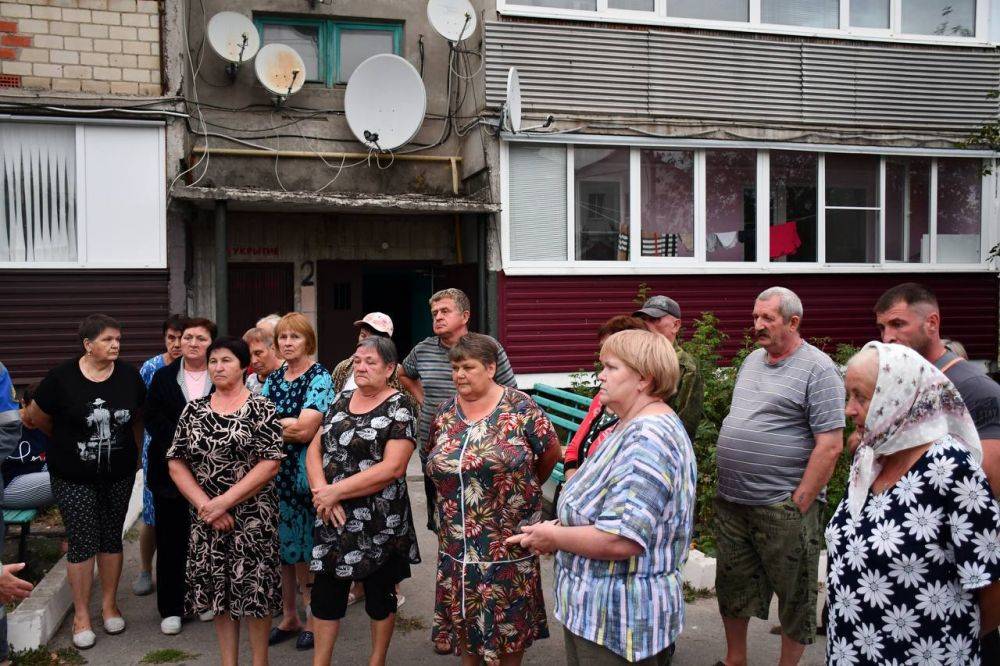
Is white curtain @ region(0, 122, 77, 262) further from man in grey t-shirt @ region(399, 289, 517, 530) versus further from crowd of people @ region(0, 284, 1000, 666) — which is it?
man in grey t-shirt @ region(399, 289, 517, 530)

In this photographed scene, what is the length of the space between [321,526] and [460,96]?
8.18 m

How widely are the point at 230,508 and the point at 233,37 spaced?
25.4 ft

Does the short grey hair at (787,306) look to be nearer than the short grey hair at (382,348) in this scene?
Yes

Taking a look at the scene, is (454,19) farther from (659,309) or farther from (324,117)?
(659,309)

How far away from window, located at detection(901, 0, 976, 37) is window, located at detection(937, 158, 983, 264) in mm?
1856

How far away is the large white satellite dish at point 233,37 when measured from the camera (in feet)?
32.5

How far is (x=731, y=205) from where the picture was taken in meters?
11.1

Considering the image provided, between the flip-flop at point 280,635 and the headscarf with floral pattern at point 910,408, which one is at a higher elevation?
the headscarf with floral pattern at point 910,408

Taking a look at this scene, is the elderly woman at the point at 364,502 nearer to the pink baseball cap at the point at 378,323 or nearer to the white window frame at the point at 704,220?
the pink baseball cap at the point at 378,323

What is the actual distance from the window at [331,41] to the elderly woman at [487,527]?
8371mm

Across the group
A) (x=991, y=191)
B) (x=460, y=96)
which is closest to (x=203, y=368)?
(x=460, y=96)

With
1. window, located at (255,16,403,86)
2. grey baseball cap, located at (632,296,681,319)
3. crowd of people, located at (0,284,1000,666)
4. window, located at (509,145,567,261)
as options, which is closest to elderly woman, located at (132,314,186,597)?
crowd of people, located at (0,284,1000,666)

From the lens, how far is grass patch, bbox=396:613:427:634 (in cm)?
483

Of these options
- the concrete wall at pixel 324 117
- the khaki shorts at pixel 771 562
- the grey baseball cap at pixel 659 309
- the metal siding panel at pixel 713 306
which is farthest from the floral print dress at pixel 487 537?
the concrete wall at pixel 324 117
